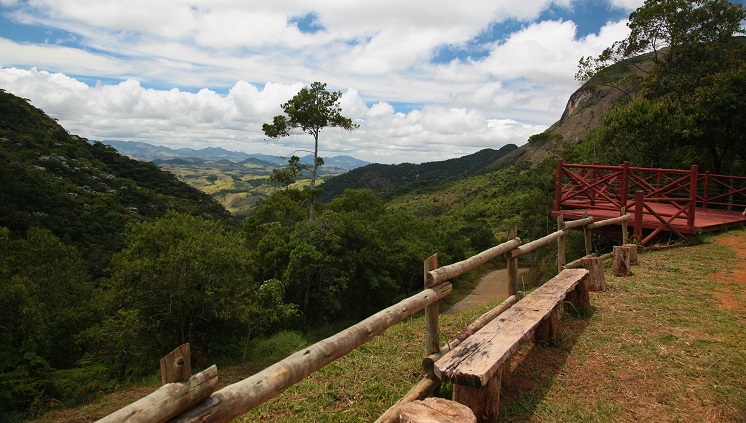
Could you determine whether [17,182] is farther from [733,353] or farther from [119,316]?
[733,353]

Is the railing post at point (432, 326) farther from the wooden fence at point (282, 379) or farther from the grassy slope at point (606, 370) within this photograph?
the grassy slope at point (606, 370)

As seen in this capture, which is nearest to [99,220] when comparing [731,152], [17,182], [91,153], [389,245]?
[17,182]

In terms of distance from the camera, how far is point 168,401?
170 cm

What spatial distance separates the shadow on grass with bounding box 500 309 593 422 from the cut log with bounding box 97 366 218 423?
2390 millimetres

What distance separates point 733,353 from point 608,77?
24691 millimetres

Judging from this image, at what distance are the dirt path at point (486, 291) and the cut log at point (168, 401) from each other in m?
22.6

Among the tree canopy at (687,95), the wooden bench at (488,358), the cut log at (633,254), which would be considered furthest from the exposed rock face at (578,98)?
the wooden bench at (488,358)

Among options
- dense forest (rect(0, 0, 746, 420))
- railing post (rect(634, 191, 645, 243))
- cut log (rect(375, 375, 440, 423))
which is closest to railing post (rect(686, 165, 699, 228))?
railing post (rect(634, 191, 645, 243))

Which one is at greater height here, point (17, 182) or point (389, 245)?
point (17, 182)

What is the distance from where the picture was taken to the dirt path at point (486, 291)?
25.7m

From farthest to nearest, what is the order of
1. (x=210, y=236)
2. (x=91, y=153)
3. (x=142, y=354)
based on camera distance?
(x=91, y=153) < (x=210, y=236) < (x=142, y=354)

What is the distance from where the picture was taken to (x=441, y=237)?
3688 centimetres

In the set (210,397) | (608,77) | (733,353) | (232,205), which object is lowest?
(232,205)

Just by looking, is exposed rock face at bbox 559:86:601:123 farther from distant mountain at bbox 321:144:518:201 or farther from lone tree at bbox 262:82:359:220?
lone tree at bbox 262:82:359:220
